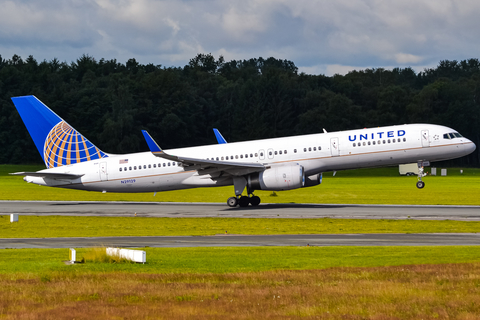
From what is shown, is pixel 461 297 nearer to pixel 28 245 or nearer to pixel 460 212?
pixel 28 245

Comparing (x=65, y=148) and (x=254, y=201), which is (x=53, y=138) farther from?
(x=254, y=201)

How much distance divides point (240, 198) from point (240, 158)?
2853 millimetres

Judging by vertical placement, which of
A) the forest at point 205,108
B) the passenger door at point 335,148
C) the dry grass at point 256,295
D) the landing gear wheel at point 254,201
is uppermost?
the forest at point 205,108

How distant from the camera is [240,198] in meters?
44.3

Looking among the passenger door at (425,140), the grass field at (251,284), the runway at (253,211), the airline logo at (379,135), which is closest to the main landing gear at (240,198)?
the runway at (253,211)

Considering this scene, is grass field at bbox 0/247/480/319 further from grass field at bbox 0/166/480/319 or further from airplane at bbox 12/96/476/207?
airplane at bbox 12/96/476/207

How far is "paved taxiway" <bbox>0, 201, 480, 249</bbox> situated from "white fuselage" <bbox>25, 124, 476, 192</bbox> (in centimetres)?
195

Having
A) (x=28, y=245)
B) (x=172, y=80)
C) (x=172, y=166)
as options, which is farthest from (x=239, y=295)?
(x=172, y=80)

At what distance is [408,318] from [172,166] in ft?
111

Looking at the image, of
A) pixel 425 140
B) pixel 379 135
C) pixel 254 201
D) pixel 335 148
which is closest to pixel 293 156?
pixel 335 148

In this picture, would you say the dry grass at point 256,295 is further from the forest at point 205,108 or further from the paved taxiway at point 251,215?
the forest at point 205,108

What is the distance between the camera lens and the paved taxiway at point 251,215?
985 inches

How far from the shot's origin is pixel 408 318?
39.1 ft

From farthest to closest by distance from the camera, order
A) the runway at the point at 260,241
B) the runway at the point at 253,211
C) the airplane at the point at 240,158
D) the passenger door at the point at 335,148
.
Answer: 1. the passenger door at the point at 335,148
2. the airplane at the point at 240,158
3. the runway at the point at 253,211
4. the runway at the point at 260,241
